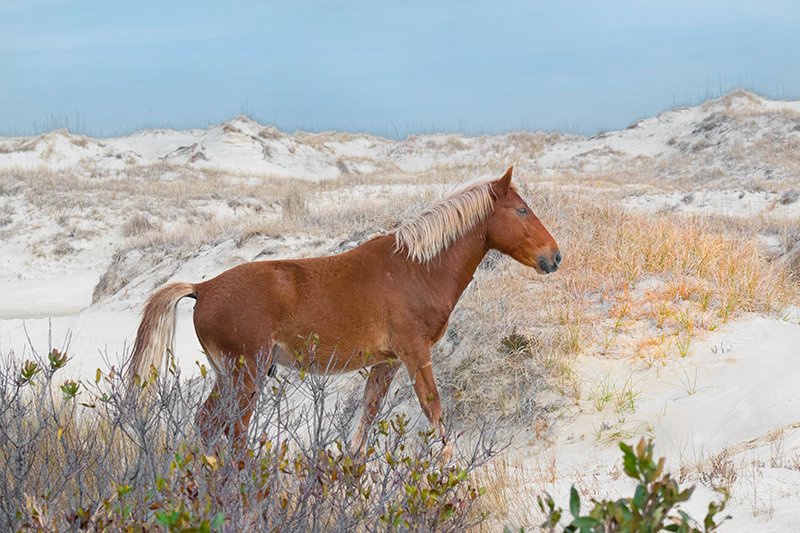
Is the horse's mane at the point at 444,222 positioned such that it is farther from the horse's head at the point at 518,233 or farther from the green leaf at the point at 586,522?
the green leaf at the point at 586,522

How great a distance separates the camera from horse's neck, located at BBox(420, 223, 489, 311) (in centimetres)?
557

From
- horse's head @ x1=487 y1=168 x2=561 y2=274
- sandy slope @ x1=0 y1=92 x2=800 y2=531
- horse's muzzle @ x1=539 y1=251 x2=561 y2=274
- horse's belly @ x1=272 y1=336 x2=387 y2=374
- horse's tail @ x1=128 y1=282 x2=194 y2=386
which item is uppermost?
horse's head @ x1=487 y1=168 x2=561 y2=274

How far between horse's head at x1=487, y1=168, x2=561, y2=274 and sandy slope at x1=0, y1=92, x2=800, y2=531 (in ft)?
4.33

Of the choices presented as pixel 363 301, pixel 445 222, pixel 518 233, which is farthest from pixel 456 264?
pixel 363 301

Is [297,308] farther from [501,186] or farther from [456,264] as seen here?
[501,186]

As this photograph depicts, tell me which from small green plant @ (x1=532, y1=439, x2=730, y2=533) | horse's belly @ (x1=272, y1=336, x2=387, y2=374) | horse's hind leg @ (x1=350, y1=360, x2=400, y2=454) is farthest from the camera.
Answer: horse's hind leg @ (x1=350, y1=360, x2=400, y2=454)

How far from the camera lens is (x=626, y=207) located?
15.6 metres

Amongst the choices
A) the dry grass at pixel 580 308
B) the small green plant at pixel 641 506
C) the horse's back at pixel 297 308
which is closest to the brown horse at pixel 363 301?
the horse's back at pixel 297 308

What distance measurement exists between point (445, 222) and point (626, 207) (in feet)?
35.2

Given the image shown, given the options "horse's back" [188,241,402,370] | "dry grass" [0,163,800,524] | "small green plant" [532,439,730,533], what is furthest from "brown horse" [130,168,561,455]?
"small green plant" [532,439,730,533]

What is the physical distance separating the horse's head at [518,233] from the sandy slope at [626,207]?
132 centimetres

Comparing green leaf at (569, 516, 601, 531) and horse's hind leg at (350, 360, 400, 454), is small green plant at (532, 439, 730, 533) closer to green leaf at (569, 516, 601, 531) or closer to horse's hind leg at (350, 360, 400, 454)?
green leaf at (569, 516, 601, 531)

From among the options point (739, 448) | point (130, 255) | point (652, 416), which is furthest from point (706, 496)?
point (130, 255)

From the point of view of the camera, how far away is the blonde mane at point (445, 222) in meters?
5.57
